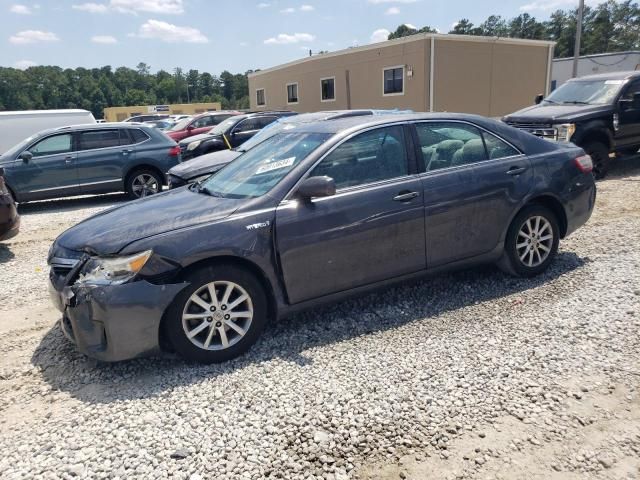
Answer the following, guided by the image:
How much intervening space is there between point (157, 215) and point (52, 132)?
8.01 metres

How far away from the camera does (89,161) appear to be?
407 inches

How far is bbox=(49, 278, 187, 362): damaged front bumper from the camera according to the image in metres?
3.27

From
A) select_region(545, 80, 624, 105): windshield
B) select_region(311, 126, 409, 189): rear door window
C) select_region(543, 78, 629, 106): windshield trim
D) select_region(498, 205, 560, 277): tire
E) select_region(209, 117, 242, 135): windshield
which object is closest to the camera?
select_region(311, 126, 409, 189): rear door window

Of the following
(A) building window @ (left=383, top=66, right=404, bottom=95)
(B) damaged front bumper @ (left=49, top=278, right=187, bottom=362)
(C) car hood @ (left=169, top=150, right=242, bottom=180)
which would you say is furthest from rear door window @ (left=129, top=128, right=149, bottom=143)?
(A) building window @ (left=383, top=66, right=404, bottom=95)

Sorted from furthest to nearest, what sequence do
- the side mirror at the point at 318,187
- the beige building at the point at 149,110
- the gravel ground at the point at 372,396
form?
the beige building at the point at 149,110 < the side mirror at the point at 318,187 < the gravel ground at the point at 372,396

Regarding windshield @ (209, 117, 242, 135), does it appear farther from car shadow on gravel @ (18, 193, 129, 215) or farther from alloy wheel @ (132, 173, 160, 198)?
car shadow on gravel @ (18, 193, 129, 215)

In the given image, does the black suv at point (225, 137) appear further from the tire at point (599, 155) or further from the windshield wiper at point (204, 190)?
the windshield wiper at point (204, 190)

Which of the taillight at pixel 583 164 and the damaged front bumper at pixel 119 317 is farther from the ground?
the taillight at pixel 583 164

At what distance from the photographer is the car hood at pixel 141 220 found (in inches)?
137

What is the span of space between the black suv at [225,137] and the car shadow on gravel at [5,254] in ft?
18.1

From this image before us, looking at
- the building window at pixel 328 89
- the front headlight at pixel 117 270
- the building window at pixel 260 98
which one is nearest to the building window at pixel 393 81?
the building window at pixel 328 89

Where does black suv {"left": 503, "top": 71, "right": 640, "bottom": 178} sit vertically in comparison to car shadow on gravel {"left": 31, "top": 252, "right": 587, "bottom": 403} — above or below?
above

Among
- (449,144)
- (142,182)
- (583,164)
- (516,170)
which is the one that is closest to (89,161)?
(142,182)

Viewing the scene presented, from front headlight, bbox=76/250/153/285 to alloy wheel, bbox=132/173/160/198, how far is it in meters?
7.80
